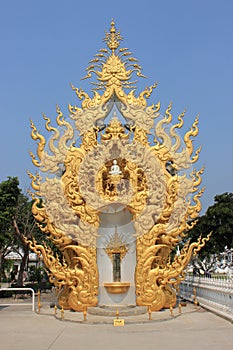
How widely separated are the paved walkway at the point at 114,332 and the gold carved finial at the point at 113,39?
24.7ft

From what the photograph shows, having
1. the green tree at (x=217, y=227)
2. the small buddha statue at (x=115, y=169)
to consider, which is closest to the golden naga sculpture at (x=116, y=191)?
the small buddha statue at (x=115, y=169)

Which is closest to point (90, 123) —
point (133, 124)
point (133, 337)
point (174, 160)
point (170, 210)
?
point (133, 124)

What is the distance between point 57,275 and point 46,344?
3782mm

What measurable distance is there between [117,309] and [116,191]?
2994mm

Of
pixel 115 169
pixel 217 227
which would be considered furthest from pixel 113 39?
pixel 217 227

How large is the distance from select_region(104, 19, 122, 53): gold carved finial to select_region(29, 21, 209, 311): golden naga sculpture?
80 cm

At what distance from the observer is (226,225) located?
22.2 m

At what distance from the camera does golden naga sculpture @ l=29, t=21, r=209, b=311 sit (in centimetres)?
1088

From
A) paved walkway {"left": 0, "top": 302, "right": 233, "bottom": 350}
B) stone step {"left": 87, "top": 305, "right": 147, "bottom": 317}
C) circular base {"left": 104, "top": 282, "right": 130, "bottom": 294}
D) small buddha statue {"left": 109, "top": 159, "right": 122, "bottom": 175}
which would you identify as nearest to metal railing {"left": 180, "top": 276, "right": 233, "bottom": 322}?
paved walkway {"left": 0, "top": 302, "right": 233, "bottom": 350}

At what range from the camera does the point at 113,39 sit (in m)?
12.5

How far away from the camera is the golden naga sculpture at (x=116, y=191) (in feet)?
35.7

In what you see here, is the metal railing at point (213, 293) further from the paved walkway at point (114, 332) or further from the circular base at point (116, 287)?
the circular base at point (116, 287)

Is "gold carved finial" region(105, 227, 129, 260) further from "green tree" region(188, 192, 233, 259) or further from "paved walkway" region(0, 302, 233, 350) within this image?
"green tree" region(188, 192, 233, 259)

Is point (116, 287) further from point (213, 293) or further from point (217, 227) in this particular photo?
point (217, 227)
